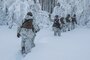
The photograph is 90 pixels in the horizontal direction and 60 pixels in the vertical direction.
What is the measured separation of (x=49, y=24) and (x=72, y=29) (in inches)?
160

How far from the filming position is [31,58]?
34.1 ft

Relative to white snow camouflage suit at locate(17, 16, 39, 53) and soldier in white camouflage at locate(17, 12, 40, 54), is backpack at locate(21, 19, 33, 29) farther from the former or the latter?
white snow camouflage suit at locate(17, 16, 39, 53)

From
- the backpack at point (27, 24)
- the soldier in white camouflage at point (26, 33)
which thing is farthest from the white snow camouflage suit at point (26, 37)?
the backpack at point (27, 24)

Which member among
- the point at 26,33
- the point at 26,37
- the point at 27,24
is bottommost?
the point at 26,37

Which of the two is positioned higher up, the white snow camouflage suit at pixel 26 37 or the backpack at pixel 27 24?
the backpack at pixel 27 24

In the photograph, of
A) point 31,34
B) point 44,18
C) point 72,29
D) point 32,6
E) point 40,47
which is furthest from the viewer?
point 44,18

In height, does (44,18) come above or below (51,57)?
below

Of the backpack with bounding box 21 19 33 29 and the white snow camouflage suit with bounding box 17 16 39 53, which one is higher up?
the backpack with bounding box 21 19 33 29

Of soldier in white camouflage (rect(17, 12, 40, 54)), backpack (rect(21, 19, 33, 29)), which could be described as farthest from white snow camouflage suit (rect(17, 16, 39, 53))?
backpack (rect(21, 19, 33, 29))

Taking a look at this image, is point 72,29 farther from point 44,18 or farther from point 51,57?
point 51,57

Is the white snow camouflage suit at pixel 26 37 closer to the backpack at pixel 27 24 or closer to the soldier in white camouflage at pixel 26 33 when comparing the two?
the soldier in white camouflage at pixel 26 33

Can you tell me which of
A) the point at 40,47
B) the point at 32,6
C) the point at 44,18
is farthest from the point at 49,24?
the point at 40,47

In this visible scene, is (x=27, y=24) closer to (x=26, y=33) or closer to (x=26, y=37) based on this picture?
(x=26, y=33)

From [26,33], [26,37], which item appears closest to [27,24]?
[26,33]
